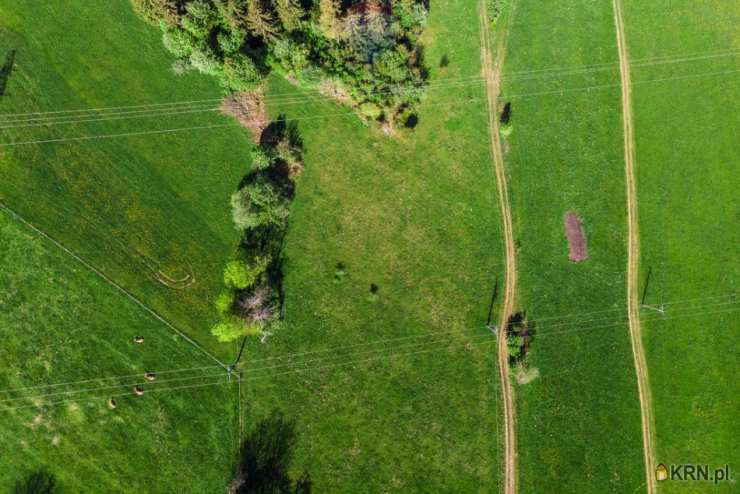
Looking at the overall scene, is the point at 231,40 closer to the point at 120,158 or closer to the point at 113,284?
the point at 120,158

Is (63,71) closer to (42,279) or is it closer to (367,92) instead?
(42,279)

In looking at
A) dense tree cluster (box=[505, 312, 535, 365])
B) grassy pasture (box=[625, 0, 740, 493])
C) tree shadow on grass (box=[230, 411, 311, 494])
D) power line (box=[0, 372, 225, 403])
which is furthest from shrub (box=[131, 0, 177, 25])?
grassy pasture (box=[625, 0, 740, 493])

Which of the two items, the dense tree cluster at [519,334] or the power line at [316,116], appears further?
the dense tree cluster at [519,334]

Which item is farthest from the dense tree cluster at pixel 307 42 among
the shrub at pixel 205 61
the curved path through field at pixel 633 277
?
the curved path through field at pixel 633 277

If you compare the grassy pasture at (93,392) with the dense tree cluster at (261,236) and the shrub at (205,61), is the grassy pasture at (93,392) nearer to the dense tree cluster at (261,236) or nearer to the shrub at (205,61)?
the dense tree cluster at (261,236)

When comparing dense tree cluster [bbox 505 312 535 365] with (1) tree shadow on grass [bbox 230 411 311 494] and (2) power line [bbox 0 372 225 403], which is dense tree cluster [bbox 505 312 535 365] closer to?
(1) tree shadow on grass [bbox 230 411 311 494]
